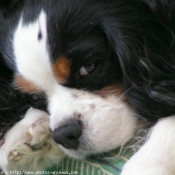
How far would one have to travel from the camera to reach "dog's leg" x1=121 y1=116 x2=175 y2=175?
907mm

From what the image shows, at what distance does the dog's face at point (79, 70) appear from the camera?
1056 mm

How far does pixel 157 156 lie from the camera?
925mm

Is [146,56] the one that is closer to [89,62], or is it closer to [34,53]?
[89,62]

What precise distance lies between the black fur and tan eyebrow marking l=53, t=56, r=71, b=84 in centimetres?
1

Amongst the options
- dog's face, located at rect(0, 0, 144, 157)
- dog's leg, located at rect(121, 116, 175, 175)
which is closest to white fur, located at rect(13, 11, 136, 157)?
dog's face, located at rect(0, 0, 144, 157)

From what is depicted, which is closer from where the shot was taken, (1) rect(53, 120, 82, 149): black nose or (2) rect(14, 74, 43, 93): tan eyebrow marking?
(1) rect(53, 120, 82, 149): black nose

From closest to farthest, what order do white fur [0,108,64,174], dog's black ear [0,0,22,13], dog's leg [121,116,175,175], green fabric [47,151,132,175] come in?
dog's leg [121,116,175,175]
green fabric [47,151,132,175]
white fur [0,108,64,174]
dog's black ear [0,0,22,13]

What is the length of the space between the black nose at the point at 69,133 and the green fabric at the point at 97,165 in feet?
0.21

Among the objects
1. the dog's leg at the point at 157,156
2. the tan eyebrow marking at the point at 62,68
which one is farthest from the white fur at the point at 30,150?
the dog's leg at the point at 157,156

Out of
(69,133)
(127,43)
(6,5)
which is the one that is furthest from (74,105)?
(6,5)

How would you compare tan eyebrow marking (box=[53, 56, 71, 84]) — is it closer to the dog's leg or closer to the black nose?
the black nose

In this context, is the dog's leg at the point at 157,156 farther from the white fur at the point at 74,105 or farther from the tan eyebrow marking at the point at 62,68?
the tan eyebrow marking at the point at 62,68

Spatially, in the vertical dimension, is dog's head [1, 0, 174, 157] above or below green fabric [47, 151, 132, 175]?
above

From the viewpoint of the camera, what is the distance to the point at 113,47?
3.53 feet
